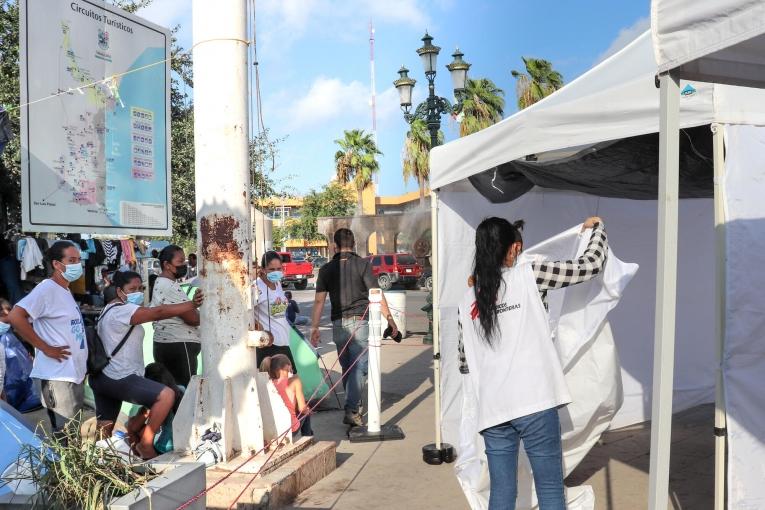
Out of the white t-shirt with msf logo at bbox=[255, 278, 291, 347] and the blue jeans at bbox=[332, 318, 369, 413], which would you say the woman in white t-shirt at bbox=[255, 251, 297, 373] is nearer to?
the white t-shirt with msf logo at bbox=[255, 278, 291, 347]

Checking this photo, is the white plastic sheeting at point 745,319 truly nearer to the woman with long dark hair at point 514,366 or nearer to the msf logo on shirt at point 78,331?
the woman with long dark hair at point 514,366

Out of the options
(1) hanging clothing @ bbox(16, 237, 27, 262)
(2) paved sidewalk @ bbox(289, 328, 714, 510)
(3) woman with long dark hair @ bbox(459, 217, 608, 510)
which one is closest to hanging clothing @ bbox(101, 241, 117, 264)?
(1) hanging clothing @ bbox(16, 237, 27, 262)

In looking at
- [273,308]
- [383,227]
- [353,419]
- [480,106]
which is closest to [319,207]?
[383,227]

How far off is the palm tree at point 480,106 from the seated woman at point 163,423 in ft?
96.5

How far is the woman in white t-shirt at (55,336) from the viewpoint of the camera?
16.3 feet

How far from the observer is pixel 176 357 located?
268 inches

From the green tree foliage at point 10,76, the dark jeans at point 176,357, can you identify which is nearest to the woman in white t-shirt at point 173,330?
the dark jeans at point 176,357

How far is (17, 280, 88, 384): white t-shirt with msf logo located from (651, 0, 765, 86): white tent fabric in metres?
4.34

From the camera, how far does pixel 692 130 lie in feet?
14.8

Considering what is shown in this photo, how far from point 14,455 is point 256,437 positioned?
1603 mm

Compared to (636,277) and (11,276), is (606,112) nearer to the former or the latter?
(636,277)

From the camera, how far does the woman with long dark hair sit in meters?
3.45

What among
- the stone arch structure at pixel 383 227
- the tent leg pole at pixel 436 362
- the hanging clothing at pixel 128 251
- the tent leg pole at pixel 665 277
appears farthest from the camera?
the stone arch structure at pixel 383 227

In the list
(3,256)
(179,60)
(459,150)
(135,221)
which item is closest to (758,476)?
(459,150)
